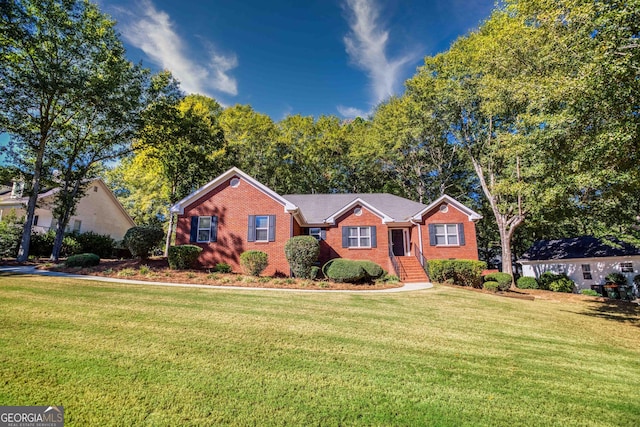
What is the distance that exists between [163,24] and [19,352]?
16710mm

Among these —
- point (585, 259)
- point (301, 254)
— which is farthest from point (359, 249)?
point (585, 259)

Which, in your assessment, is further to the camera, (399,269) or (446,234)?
(446,234)

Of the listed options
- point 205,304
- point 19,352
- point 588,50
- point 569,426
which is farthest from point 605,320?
point 19,352

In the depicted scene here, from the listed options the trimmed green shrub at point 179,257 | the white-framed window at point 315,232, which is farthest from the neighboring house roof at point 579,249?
the trimmed green shrub at point 179,257

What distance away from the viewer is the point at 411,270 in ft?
63.7

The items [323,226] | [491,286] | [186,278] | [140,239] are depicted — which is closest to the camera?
[186,278]

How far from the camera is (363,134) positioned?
107 feet

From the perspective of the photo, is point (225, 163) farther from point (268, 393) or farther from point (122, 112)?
point (268, 393)

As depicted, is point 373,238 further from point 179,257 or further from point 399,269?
point 179,257

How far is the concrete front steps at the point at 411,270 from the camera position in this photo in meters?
18.5

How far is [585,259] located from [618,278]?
95.7 inches

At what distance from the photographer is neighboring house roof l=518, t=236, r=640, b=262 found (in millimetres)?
22703

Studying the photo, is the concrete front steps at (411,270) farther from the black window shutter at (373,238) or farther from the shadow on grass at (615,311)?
the shadow on grass at (615,311)

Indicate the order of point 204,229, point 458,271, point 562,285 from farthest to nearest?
point 562,285 < point 204,229 < point 458,271
